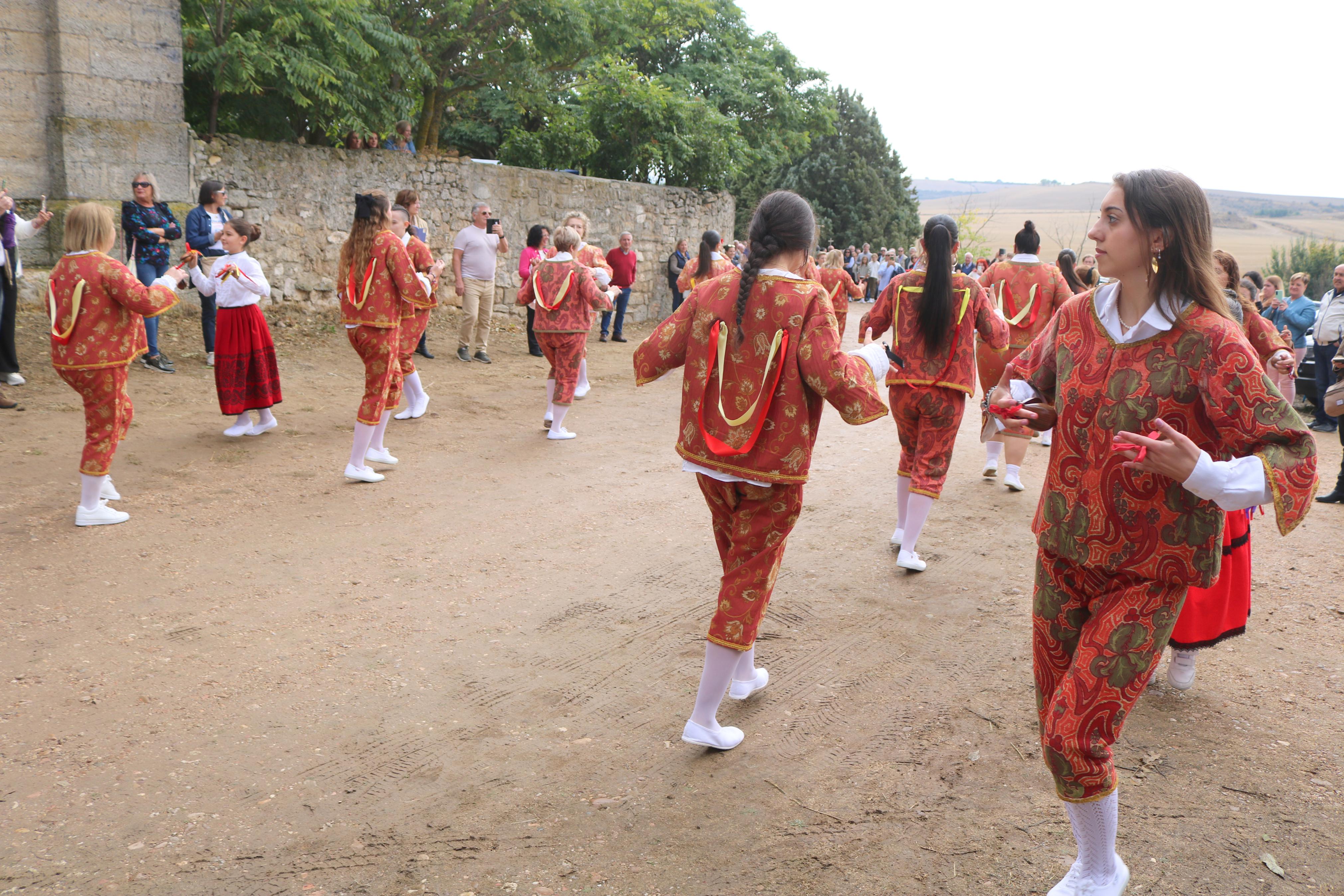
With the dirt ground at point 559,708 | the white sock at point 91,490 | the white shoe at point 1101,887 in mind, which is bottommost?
the dirt ground at point 559,708

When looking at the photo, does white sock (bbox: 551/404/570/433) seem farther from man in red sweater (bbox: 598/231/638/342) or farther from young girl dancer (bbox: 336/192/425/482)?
man in red sweater (bbox: 598/231/638/342)

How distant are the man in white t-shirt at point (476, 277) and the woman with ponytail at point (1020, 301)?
6842 mm

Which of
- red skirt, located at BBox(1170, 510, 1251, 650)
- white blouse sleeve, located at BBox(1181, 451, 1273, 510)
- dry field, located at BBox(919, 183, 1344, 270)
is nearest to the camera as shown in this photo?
white blouse sleeve, located at BBox(1181, 451, 1273, 510)

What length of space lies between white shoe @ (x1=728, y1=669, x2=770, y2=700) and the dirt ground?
0.37ft

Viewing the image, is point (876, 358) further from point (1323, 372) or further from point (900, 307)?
point (1323, 372)

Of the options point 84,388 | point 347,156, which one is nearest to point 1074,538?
point 84,388

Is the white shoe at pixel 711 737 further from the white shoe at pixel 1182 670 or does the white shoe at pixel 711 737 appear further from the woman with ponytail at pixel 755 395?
Result: the white shoe at pixel 1182 670

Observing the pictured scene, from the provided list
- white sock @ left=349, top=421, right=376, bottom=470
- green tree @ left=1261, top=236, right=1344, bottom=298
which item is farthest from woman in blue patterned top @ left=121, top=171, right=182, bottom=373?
green tree @ left=1261, top=236, right=1344, bottom=298

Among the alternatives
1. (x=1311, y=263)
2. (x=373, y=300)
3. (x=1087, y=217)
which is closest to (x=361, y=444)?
(x=373, y=300)

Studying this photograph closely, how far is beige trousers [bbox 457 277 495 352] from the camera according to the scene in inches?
478

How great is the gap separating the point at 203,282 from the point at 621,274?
28.9ft

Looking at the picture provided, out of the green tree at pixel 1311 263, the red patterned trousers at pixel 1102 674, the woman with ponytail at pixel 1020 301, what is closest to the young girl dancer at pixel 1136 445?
the red patterned trousers at pixel 1102 674

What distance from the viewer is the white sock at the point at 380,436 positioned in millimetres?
7043

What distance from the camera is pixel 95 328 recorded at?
5.48 meters
